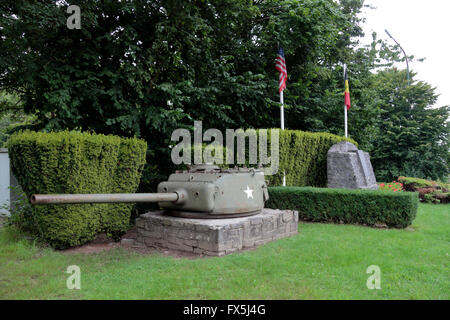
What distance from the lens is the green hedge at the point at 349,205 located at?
867 centimetres

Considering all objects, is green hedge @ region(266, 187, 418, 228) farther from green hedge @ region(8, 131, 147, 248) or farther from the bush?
the bush

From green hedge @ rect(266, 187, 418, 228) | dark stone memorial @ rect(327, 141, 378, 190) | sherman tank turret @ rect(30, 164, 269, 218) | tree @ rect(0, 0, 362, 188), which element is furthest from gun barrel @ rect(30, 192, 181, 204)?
dark stone memorial @ rect(327, 141, 378, 190)

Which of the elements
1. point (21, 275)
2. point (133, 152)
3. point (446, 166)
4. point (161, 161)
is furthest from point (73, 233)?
point (446, 166)

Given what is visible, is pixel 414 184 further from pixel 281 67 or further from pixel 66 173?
pixel 66 173

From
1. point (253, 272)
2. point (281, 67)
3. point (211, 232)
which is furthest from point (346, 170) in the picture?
point (253, 272)

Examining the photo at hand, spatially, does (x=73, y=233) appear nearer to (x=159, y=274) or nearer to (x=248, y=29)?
(x=159, y=274)

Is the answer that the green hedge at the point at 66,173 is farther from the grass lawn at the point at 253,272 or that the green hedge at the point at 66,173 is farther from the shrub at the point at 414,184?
the shrub at the point at 414,184

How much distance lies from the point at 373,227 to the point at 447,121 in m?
17.4

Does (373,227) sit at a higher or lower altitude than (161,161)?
lower

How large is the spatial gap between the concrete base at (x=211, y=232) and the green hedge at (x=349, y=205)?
84.6 inches

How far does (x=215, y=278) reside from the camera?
499 cm

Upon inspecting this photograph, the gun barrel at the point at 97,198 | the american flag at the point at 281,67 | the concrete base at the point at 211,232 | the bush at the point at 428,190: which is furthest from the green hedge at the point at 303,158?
the gun barrel at the point at 97,198

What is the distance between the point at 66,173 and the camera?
6.47 meters

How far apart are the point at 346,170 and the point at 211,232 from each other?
7704mm
